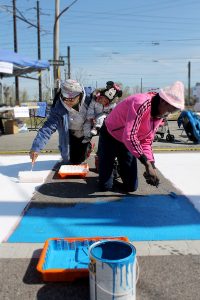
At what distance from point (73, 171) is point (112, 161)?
97 cm

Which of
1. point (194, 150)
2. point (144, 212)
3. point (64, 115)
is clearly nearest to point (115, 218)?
point (144, 212)

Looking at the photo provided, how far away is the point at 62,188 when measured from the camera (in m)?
4.52

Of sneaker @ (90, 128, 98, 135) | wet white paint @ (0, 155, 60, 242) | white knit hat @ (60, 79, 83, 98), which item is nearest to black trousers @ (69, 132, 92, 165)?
sneaker @ (90, 128, 98, 135)

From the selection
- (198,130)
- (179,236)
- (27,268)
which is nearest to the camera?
(27,268)

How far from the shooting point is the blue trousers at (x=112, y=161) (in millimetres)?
4141

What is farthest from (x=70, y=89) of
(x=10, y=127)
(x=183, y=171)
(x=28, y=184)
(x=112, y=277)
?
(x=10, y=127)

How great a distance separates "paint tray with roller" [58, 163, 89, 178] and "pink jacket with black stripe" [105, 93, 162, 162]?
121cm

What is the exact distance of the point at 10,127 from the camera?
11477mm

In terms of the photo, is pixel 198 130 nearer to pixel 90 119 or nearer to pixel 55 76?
pixel 90 119

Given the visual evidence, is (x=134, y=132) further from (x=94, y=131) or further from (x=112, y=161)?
(x=94, y=131)

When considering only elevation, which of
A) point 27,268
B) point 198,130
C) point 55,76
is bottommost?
point 27,268

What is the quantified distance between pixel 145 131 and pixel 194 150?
385 centimetres

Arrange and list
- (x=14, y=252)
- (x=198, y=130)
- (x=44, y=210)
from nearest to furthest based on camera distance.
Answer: (x=14, y=252) < (x=44, y=210) < (x=198, y=130)

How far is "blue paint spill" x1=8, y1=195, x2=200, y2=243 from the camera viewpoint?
3.11m
